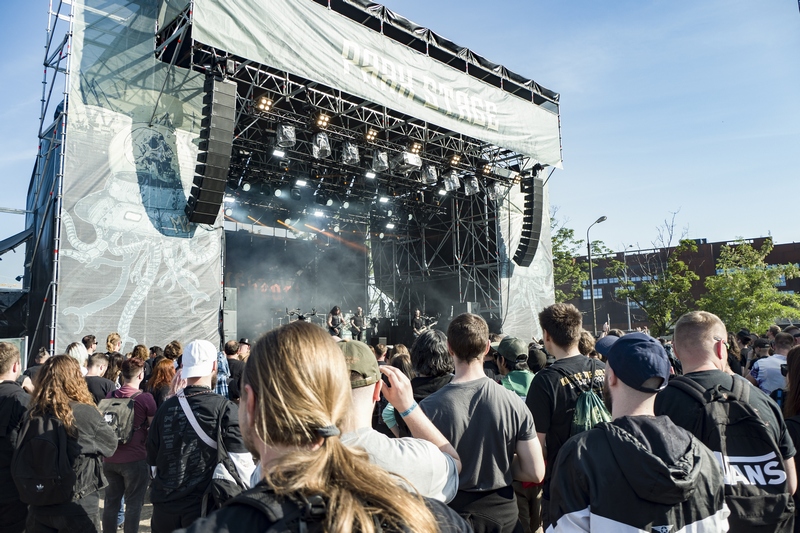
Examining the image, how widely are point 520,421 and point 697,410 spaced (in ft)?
2.62

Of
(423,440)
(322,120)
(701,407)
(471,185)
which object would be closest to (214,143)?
(322,120)

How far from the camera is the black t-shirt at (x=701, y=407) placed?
236 centimetres

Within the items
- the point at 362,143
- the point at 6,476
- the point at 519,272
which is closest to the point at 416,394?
the point at 6,476

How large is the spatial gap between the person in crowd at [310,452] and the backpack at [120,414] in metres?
3.64

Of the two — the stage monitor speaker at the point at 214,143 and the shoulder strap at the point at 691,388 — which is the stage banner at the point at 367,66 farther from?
the shoulder strap at the point at 691,388

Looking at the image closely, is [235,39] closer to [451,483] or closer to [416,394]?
[416,394]

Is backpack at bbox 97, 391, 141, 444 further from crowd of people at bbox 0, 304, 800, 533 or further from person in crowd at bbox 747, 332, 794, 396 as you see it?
person in crowd at bbox 747, 332, 794, 396

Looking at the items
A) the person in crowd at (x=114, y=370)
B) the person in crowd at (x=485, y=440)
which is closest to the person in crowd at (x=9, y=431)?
the person in crowd at (x=114, y=370)

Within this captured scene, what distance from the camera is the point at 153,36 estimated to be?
11.3 meters

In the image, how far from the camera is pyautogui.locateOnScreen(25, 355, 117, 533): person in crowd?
10.6ft

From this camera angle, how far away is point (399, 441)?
5.66 ft

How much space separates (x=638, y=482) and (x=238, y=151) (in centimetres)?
1487

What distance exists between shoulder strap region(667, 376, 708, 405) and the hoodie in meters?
0.55

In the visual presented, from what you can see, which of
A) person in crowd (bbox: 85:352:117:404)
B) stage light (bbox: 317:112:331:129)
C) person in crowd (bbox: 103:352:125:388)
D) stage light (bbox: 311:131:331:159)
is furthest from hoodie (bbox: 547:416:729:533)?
stage light (bbox: 317:112:331:129)
